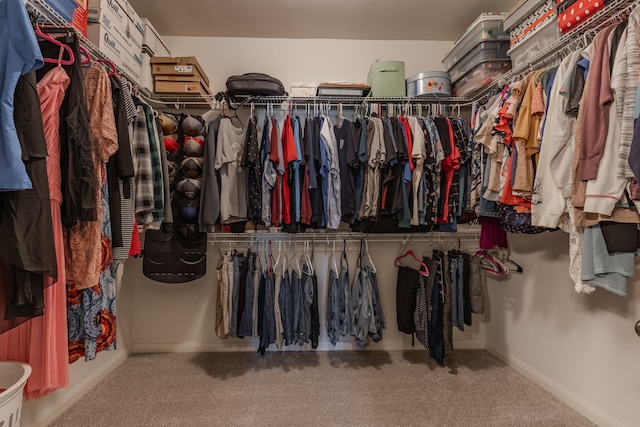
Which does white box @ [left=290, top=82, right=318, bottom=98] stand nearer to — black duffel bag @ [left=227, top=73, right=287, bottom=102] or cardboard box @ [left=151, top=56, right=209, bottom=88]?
black duffel bag @ [left=227, top=73, right=287, bottom=102]

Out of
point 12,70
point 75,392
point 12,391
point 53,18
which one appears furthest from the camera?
point 75,392

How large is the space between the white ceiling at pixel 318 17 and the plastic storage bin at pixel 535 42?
2.02ft

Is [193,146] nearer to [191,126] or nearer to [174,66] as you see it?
[191,126]

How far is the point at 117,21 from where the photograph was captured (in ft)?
5.33

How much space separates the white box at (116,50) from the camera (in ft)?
4.90

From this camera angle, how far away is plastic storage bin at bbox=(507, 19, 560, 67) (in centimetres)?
149

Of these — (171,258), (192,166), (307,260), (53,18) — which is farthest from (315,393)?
(53,18)

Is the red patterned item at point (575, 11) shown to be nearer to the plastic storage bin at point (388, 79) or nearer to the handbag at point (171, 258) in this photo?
the plastic storage bin at point (388, 79)

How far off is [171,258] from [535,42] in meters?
2.61

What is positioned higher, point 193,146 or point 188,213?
point 193,146

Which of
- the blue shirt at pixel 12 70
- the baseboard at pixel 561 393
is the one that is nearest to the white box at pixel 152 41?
the blue shirt at pixel 12 70

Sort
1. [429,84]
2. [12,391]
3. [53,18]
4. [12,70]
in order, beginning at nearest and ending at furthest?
[12,70]
[12,391]
[53,18]
[429,84]

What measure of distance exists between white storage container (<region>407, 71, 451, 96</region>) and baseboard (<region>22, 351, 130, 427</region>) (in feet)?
9.52

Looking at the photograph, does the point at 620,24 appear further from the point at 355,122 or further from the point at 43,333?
the point at 43,333
